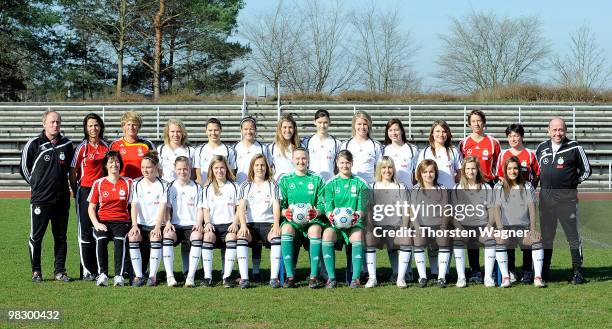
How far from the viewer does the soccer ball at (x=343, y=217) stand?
25.5 ft

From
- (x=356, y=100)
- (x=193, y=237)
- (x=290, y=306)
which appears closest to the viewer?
(x=290, y=306)

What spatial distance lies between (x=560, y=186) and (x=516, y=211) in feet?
1.86

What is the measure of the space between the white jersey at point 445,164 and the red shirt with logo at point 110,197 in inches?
115

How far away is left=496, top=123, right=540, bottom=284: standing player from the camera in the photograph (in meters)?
8.14

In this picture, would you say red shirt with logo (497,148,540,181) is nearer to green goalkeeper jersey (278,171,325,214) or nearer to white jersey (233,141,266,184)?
green goalkeeper jersey (278,171,325,214)

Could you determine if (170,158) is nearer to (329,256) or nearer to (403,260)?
(329,256)

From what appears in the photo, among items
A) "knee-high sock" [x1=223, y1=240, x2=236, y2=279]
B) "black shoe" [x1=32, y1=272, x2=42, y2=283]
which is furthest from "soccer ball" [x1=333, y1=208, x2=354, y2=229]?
"black shoe" [x1=32, y1=272, x2=42, y2=283]

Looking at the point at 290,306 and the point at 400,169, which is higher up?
the point at 400,169

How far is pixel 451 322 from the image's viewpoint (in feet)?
20.7

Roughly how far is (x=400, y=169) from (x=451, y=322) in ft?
7.56

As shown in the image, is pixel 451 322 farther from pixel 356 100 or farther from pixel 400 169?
pixel 356 100

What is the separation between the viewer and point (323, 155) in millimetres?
8453

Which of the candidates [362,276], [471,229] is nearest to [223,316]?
[362,276]

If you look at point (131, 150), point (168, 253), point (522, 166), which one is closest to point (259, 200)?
point (168, 253)
